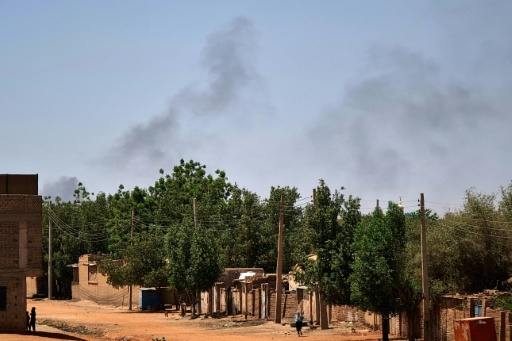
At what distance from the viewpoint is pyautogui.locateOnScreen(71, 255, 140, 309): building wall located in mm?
87500

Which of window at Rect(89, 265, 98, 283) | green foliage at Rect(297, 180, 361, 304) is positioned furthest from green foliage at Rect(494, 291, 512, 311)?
window at Rect(89, 265, 98, 283)

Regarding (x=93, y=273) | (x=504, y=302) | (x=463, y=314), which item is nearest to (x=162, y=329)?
(x=463, y=314)

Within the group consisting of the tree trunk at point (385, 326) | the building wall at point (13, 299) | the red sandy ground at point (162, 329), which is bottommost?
the red sandy ground at point (162, 329)

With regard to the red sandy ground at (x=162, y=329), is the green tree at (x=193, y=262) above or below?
above

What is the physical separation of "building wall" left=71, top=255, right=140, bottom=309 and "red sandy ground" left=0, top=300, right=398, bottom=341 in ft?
26.9

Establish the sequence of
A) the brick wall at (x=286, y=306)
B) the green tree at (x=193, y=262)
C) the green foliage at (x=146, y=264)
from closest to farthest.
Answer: the brick wall at (x=286, y=306) → the green tree at (x=193, y=262) → the green foliage at (x=146, y=264)

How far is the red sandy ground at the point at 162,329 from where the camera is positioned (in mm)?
50594

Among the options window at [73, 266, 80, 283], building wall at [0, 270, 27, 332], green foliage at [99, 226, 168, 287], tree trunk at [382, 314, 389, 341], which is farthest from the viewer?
window at [73, 266, 80, 283]

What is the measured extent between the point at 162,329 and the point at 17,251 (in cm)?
1356

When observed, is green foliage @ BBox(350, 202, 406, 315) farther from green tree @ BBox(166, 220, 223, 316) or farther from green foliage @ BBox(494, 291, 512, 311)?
green tree @ BBox(166, 220, 223, 316)

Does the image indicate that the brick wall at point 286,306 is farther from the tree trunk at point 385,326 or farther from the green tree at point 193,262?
the tree trunk at point 385,326

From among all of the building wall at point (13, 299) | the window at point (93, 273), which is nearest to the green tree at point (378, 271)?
the building wall at point (13, 299)

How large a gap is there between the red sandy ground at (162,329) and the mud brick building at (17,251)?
169cm

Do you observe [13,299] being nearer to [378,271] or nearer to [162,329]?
[162,329]
